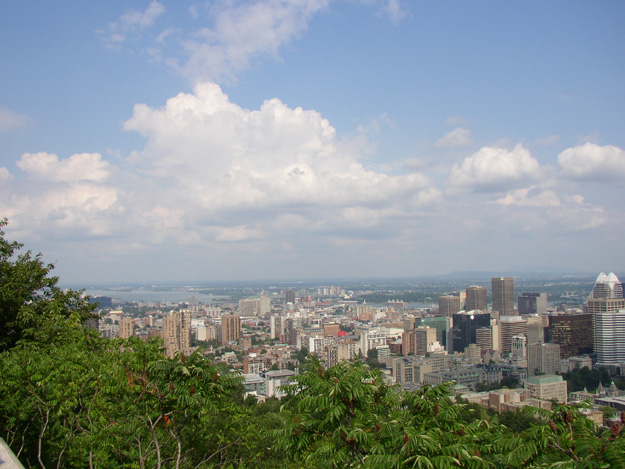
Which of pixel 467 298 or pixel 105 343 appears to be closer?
pixel 105 343

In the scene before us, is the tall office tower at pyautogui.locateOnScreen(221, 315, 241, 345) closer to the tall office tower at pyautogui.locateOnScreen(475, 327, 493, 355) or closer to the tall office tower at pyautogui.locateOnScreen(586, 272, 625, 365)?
the tall office tower at pyautogui.locateOnScreen(475, 327, 493, 355)

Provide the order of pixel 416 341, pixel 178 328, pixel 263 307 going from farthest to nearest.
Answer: pixel 263 307, pixel 416 341, pixel 178 328

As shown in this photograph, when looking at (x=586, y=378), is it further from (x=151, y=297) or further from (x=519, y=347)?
(x=151, y=297)

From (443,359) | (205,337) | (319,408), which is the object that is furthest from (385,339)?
(319,408)

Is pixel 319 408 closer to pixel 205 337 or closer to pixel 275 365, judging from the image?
pixel 275 365

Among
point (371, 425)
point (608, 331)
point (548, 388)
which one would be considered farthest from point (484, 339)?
point (371, 425)

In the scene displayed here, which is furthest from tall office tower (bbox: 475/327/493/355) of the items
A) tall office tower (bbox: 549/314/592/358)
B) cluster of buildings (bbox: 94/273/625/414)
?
tall office tower (bbox: 549/314/592/358)
